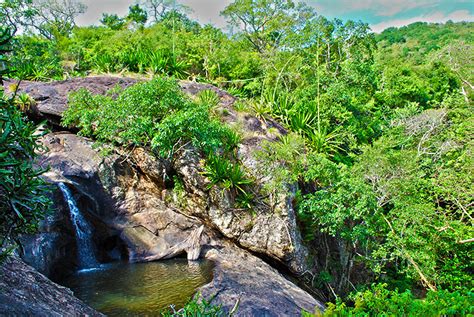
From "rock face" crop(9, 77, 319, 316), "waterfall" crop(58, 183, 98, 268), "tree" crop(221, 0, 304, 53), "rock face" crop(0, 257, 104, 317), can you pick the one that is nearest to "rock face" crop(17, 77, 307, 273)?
"rock face" crop(9, 77, 319, 316)

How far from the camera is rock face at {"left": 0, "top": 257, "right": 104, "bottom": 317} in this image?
13.4 ft

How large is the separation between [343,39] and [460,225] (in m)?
9.55

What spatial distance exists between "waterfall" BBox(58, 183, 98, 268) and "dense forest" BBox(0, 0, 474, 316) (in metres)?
1.73

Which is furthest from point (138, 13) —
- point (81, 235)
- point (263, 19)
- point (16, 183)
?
Answer: point (16, 183)

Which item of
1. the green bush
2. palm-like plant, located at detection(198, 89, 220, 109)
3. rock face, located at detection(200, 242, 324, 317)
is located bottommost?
rock face, located at detection(200, 242, 324, 317)

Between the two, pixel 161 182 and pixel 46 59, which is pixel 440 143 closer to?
pixel 161 182

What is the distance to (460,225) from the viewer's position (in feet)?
37.7

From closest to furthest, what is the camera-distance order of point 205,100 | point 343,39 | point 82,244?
point 82,244 < point 205,100 < point 343,39

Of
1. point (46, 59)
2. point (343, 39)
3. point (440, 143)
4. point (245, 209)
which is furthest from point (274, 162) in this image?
point (46, 59)

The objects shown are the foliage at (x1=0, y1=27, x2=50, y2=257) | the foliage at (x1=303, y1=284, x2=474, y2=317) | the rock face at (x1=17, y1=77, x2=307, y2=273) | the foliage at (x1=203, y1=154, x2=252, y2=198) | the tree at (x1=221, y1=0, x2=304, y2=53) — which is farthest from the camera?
the tree at (x1=221, y1=0, x2=304, y2=53)

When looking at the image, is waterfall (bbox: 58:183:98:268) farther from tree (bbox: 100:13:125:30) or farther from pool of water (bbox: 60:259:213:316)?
tree (bbox: 100:13:125:30)

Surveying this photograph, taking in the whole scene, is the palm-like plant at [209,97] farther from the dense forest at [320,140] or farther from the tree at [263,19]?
the tree at [263,19]

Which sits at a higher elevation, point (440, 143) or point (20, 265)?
point (440, 143)

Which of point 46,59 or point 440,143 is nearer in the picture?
point 440,143
